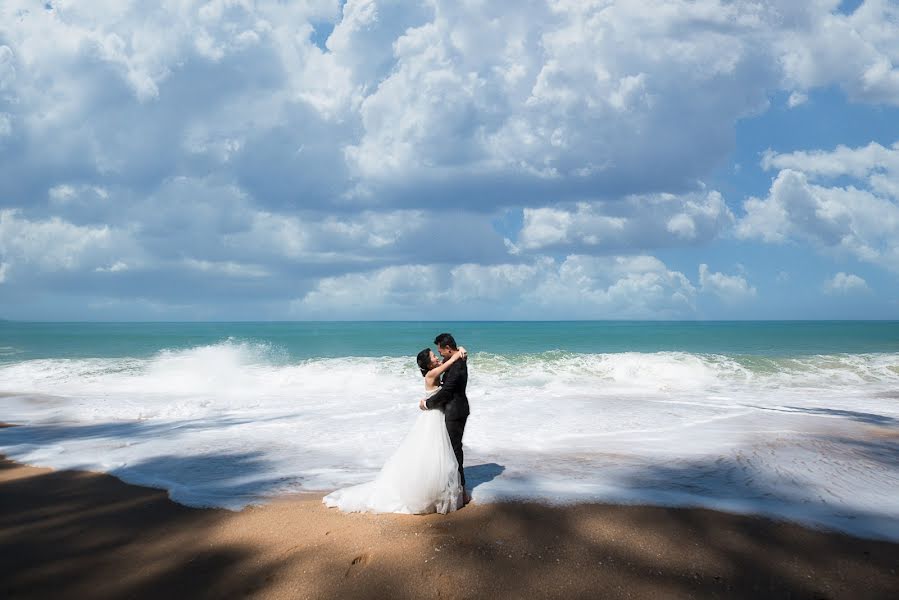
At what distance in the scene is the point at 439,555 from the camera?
190 inches

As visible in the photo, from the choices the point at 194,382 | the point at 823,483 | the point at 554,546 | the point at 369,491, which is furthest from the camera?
the point at 194,382

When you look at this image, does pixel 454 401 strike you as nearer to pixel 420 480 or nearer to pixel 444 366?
pixel 444 366

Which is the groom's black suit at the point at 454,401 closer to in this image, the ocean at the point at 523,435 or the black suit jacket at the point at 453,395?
the black suit jacket at the point at 453,395

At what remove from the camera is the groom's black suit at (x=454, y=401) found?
5.84 m

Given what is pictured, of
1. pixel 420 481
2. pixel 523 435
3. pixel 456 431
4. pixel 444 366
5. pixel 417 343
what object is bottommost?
pixel 523 435

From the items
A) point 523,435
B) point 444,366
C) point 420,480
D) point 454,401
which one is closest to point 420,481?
point 420,480

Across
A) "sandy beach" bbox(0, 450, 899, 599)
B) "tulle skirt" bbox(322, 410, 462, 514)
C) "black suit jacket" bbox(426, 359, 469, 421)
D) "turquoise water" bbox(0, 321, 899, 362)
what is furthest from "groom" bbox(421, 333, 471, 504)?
"turquoise water" bbox(0, 321, 899, 362)

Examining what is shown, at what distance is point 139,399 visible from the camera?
16.7m

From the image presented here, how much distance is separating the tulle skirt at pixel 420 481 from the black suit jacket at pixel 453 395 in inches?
5.0

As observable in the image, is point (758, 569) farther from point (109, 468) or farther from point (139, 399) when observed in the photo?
point (139, 399)

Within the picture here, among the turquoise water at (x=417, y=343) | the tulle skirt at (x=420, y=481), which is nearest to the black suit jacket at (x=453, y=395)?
the tulle skirt at (x=420, y=481)

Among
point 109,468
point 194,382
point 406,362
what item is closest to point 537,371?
point 406,362

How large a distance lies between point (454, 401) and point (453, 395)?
95 mm

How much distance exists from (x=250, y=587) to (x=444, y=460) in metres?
2.10
